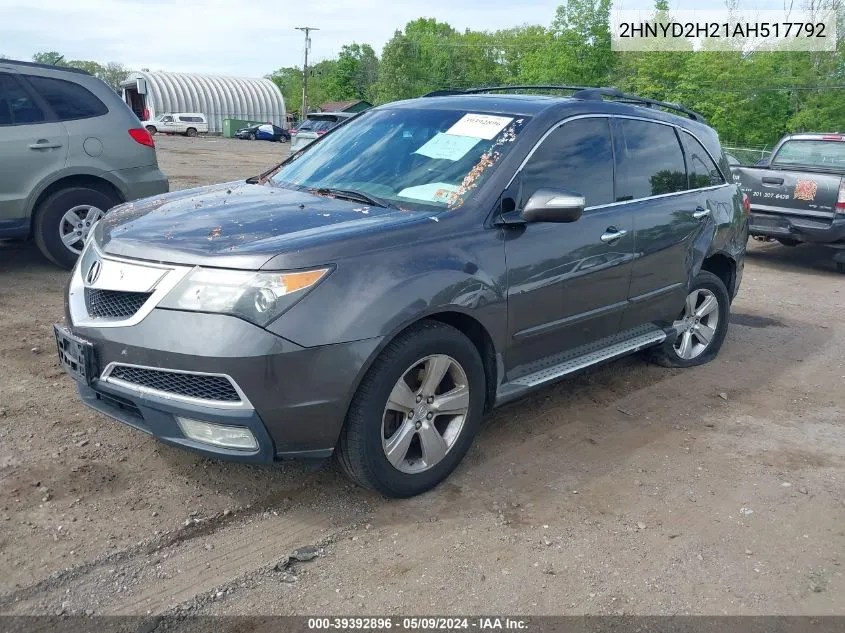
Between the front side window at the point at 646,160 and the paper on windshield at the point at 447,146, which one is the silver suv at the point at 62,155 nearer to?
the paper on windshield at the point at 447,146

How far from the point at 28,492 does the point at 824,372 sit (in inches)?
211

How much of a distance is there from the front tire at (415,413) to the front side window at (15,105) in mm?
5315

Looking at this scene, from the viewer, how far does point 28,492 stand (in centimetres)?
341

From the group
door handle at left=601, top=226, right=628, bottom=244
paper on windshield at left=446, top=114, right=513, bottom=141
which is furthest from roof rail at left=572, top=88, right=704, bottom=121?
door handle at left=601, top=226, right=628, bottom=244

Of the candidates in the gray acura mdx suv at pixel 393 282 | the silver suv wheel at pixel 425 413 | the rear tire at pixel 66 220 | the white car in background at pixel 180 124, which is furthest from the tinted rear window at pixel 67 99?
the white car in background at pixel 180 124

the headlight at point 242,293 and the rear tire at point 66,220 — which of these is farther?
the rear tire at point 66,220

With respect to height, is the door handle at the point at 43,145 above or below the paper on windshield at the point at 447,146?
below

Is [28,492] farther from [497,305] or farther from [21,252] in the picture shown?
[21,252]

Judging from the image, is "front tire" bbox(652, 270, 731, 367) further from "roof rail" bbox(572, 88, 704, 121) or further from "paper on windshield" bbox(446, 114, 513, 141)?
"paper on windshield" bbox(446, 114, 513, 141)

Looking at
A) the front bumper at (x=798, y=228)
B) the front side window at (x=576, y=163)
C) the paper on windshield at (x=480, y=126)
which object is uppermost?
the paper on windshield at (x=480, y=126)

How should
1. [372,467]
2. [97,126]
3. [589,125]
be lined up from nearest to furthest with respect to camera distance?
[372,467] → [589,125] → [97,126]

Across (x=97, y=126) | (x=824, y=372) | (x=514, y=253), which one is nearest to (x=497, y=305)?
(x=514, y=253)

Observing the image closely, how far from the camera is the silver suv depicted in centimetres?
682

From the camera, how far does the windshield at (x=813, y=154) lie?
1028 centimetres
